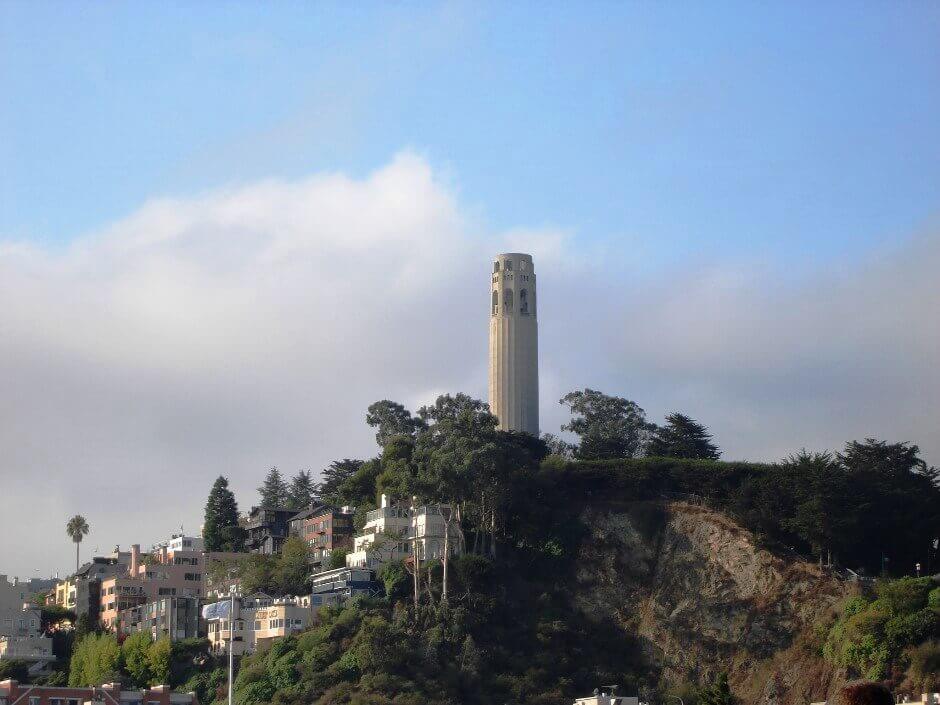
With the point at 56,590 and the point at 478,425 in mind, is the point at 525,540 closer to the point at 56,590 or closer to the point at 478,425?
the point at 478,425

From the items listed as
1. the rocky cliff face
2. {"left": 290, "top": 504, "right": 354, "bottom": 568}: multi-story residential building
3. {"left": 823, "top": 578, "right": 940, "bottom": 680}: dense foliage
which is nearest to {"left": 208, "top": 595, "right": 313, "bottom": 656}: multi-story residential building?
{"left": 290, "top": 504, "right": 354, "bottom": 568}: multi-story residential building

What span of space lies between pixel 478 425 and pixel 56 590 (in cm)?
4319

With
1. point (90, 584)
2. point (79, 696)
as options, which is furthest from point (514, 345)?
point (79, 696)

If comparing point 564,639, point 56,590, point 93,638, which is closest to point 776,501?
point 564,639

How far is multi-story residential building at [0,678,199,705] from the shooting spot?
2913 inches

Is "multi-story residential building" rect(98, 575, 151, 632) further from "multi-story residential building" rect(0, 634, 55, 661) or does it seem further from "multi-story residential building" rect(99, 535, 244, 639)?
"multi-story residential building" rect(0, 634, 55, 661)

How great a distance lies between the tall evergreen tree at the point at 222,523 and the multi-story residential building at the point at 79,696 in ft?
134

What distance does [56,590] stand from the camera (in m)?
122

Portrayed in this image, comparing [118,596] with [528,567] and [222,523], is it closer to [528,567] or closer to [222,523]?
[222,523]

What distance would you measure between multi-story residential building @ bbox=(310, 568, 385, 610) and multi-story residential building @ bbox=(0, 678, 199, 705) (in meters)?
Result: 17.8

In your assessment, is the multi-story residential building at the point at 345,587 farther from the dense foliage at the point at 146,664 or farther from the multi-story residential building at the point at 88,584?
the multi-story residential building at the point at 88,584

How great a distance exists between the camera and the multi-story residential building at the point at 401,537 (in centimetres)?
9706

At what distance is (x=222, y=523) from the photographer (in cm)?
12188

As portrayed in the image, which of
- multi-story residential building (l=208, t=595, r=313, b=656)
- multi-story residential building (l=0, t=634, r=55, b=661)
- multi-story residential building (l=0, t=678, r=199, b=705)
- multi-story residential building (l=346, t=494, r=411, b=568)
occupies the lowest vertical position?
multi-story residential building (l=0, t=678, r=199, b=705)
